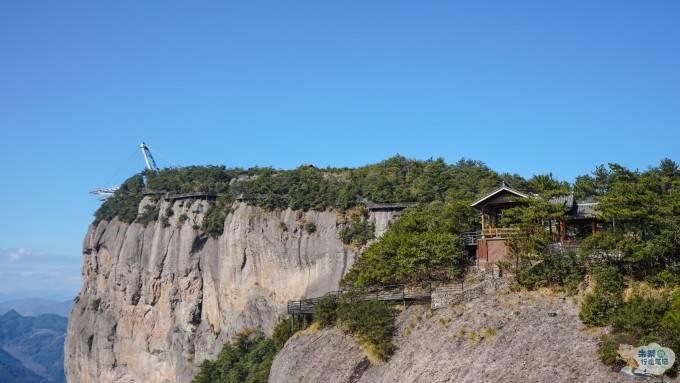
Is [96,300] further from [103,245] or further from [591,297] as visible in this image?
[591,297]

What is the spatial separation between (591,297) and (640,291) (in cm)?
185

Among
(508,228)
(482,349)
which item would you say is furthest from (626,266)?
(508,228)

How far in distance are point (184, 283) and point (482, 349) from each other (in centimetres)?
4888

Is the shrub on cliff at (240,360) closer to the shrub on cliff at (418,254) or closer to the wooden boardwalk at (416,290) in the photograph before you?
the shrub on cliff at (418,254)

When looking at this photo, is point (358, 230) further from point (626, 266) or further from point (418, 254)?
point (626, 266)

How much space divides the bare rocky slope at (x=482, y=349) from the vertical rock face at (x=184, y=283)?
2411 centimetres

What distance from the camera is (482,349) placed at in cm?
2788

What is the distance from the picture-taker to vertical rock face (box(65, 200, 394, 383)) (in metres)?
63.4

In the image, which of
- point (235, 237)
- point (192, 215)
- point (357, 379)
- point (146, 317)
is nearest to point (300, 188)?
point (235, 237)

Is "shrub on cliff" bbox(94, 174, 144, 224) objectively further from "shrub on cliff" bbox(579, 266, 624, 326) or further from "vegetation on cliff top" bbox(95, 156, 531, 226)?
"shrub on cliff" bbox(579, 266, 624, 326)

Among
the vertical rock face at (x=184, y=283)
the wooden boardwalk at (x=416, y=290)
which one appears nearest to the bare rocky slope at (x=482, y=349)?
the wooden boardwalk at (x=416, y=290)

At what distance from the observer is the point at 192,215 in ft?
237

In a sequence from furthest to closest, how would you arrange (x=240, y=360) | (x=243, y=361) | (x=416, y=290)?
(x=240, y=360) → (x=243, y=361) → (x=416, y=290)

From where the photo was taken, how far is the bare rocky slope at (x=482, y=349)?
25.3 m
